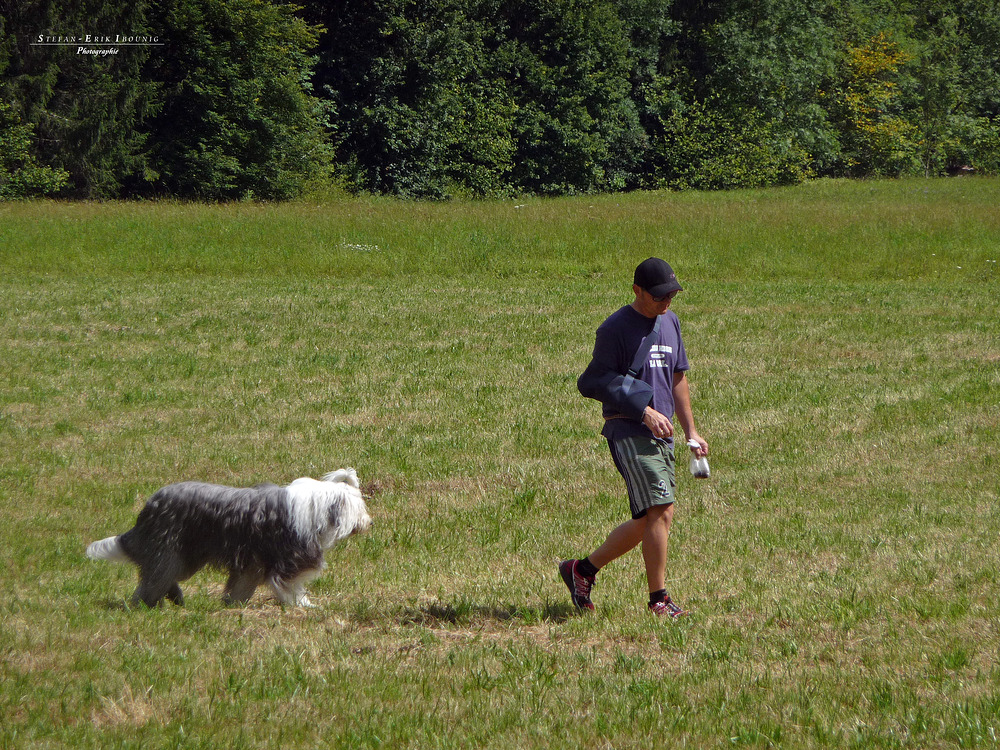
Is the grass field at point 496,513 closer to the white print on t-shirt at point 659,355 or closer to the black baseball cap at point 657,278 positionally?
the white print on t-shirt at point 659,355

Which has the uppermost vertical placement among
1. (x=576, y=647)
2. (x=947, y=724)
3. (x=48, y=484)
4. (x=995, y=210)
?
(x=995, y=210)

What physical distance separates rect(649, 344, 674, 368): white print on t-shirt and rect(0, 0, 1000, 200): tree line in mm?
33738

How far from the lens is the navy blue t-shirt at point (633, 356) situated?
5414 millimetres

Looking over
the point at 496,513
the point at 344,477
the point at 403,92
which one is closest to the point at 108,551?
the point at 344,477

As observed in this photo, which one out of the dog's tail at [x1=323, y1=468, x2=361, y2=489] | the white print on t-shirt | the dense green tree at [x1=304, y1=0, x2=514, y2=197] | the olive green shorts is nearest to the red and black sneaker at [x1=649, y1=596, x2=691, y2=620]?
the olive green shorts

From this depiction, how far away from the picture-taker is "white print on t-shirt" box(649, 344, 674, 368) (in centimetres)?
545

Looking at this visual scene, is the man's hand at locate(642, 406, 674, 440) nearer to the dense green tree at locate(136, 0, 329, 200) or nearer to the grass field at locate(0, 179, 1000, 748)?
the grass field at locate(0, 179, 1000, 748)

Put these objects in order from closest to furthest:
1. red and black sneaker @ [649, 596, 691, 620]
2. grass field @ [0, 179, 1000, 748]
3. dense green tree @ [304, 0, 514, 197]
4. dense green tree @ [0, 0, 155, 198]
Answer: grass field @ [0, 179, 1000, 748] < red and black sneaker @ [649, 596, 691, 620] < dense green tree @ [0, 0, 155, 198] < dense green tree @ [304, 0, 514, 197]

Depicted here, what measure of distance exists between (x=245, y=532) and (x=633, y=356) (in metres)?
2.35

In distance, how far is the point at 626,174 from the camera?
51.2 m

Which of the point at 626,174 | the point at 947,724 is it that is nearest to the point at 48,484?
the point at 947,724

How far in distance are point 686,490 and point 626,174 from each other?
145 ft

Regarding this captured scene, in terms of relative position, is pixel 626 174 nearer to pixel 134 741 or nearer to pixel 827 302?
pixel 827 302

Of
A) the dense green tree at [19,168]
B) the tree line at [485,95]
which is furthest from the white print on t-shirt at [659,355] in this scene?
the tree line at [485,95]
